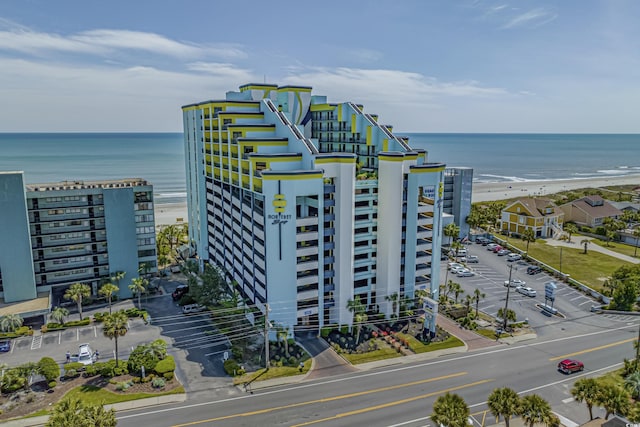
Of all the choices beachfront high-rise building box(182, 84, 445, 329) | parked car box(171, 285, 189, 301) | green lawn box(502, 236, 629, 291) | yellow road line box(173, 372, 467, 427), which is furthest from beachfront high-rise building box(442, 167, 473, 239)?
parked car box(171, 285, 189, 301)

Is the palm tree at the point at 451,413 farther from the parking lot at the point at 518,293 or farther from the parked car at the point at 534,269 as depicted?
the parked car at the point at 534,269

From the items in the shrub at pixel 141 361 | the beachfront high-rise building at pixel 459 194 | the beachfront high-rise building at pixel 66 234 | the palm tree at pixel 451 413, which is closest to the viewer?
the palm tree at pixel 451 413

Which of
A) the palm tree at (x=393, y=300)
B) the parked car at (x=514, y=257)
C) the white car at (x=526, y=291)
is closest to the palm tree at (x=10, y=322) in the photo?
the palm tree at (x=393, y=300)

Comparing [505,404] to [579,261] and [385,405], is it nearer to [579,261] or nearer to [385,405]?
[385,405]

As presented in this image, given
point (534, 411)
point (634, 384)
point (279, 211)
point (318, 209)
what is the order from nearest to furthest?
point (534, 411) → point (634, 384) → point (279, 211) → point (318, 209)

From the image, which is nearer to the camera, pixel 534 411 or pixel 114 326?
pixel 534 411

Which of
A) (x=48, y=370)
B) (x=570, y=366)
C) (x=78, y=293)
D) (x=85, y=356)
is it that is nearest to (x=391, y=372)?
(x=570, y=366)
